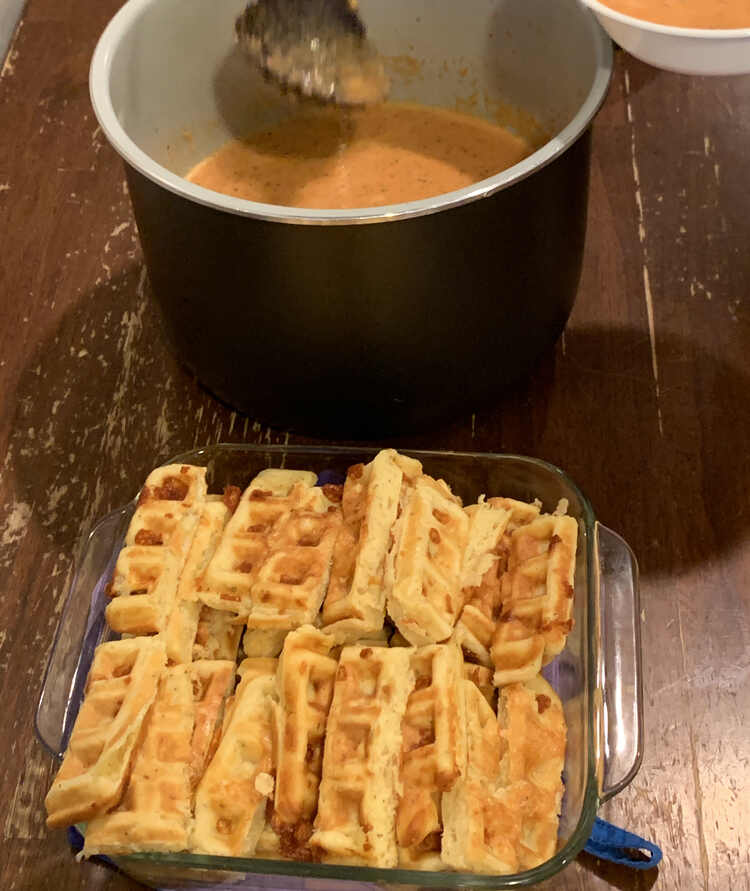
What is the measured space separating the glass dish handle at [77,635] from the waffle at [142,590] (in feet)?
0.11

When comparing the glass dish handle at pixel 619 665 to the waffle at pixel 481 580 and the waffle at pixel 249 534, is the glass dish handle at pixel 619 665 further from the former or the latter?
the waffle at pixel 249 534

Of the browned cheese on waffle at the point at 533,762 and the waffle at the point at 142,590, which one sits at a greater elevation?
the waffle at the point at 142,590

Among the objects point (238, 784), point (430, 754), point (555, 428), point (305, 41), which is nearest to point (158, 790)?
point (238, 784)

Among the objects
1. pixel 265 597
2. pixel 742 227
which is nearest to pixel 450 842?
pixel 265 597

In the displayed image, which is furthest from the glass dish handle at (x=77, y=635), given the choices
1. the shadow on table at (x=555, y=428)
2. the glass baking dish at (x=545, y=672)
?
the shadow on table at (x=555, y=428)

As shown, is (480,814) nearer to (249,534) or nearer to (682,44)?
(249,534)

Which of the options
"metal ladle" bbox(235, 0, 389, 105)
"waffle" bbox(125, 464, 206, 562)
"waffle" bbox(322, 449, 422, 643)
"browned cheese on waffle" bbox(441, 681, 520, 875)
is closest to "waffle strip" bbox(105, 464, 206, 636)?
"waffle" bbox(125, 464, 206, 562)

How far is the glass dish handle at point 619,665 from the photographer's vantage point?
0.63 meters

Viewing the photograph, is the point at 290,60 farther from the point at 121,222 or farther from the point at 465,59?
the point at 121,222

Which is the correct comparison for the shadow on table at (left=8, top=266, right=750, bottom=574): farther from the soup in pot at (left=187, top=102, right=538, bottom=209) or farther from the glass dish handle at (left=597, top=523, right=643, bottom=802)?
the soup in pot at (left=187, top=102, right=538, bottom=209)

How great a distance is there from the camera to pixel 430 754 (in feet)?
1.83

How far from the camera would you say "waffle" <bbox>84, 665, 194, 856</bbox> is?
1.78 ft

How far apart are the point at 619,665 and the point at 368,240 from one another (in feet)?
1.11

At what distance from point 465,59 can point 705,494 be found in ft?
1.54
